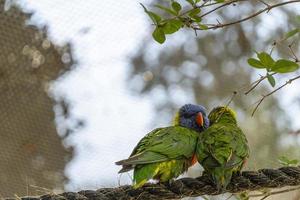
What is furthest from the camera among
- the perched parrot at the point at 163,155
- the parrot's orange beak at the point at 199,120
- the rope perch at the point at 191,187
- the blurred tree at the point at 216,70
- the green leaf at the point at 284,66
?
the blurred tree at the point at 216,70

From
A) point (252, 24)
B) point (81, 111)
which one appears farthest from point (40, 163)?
point (252, 24)

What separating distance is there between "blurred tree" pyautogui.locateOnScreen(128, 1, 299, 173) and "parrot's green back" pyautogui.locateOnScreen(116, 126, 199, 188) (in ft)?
4.25

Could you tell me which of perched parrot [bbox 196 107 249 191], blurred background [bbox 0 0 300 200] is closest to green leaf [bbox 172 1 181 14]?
perched parrot [bbox 196 107 249 191]

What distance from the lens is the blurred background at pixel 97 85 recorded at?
2586 millimetres

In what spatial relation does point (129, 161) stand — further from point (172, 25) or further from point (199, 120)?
point (199, 120)

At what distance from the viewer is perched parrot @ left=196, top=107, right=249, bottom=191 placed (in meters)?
1.34

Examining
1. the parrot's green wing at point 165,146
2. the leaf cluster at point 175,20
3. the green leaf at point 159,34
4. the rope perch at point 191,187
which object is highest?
the leaf cluster at point 175,20

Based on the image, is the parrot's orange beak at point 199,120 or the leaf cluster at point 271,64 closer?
the leaf cluster at point 271,64

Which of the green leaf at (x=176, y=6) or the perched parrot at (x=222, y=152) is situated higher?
the green leaf at (x=176, y=6)

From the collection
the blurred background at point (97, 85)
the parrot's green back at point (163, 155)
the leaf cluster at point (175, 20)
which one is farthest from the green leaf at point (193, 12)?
the blurred background at point (97, 85)

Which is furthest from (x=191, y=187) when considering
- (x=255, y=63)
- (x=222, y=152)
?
(x=255, y=63)

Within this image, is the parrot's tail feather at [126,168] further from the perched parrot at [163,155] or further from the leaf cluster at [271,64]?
the leaf cluster at [271,64]

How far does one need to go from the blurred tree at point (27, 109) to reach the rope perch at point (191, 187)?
4.47 feet

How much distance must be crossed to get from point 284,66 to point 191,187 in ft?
1.26
